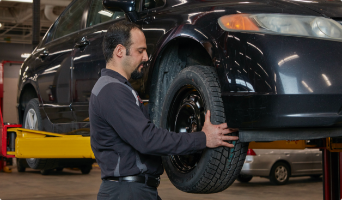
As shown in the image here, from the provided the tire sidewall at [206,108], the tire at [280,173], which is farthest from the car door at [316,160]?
the tire sidewall at [206,108]

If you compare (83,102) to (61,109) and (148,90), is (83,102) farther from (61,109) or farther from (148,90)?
(148,90)

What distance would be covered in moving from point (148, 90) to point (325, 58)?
1005 mm

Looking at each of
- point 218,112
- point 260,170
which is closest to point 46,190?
point 260,170

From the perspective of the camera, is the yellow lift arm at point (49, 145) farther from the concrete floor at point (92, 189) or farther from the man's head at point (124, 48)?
the concrete floor at point (92, 189)

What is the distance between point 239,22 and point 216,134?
498 millimetres

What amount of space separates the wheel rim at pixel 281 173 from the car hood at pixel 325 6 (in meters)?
7.96

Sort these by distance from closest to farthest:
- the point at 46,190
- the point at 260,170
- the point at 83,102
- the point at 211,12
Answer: the point at 211,12, the point at 83,102, the point at 46,190, the point at 260,170

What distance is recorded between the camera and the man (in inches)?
67.4

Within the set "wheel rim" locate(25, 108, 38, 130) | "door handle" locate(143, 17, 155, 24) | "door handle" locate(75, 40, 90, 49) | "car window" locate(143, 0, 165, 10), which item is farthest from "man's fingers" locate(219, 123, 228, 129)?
"wheel rim" locate(25, 108, 38, 130)

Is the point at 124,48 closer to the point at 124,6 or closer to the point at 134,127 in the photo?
the point at 134,127

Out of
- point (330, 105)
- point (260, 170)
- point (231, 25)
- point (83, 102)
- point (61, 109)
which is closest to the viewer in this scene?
point (330, 105)

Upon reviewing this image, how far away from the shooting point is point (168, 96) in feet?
7.02

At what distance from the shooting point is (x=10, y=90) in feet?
51.4

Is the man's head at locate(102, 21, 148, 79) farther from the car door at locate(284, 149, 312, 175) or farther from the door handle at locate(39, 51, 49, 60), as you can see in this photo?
the car door at locate(284, 149, 312, 175)
